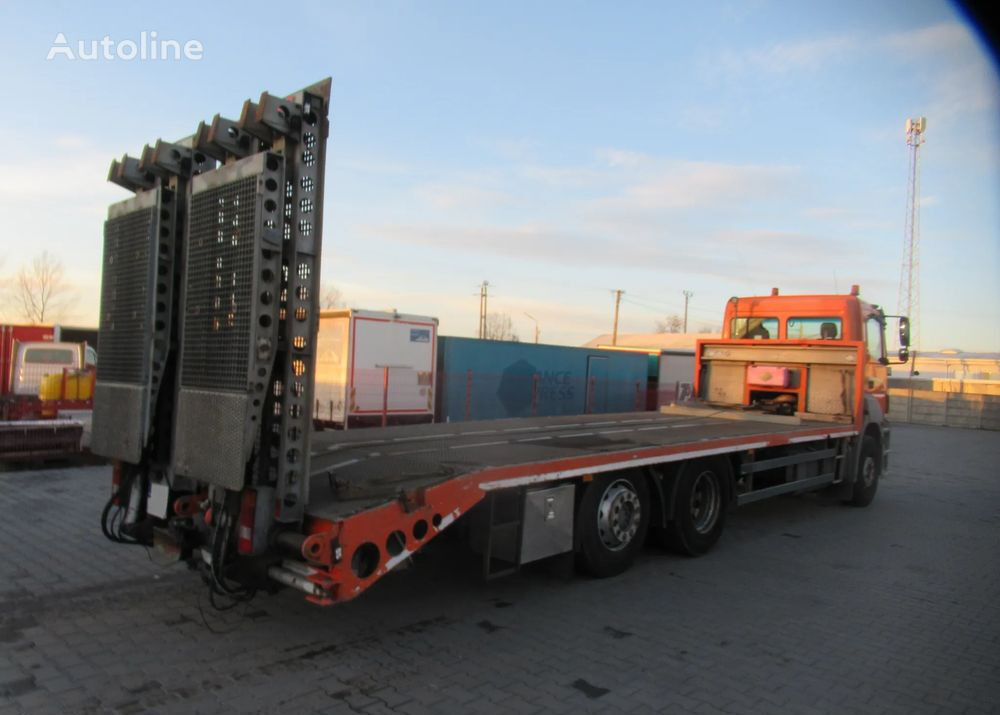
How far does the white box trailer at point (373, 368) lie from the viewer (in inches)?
659

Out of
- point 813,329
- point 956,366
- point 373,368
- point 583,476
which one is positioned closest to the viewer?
point 583,476

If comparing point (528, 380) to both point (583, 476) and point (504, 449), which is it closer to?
point (504, 449)

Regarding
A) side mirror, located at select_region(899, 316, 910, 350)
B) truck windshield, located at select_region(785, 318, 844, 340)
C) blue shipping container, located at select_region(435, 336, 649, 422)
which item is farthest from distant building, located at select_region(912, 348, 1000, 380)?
truck windshield, located at select_region(785, 318, 844, 340)

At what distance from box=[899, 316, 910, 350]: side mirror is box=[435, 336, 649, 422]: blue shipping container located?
10895 millimetres

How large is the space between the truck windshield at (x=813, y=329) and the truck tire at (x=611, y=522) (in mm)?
5550

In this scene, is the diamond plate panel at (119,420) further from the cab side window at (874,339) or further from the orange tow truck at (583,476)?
the cab side window at (874,339)

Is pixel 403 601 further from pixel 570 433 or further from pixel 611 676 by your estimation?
pixel 570 433

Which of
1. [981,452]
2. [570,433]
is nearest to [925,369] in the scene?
[981,452]

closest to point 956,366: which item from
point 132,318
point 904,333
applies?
point 904,333

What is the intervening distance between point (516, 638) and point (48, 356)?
1437cm

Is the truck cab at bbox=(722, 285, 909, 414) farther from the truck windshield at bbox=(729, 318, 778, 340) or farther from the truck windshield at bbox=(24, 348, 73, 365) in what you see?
the truck windshield at bbox=(24, 348, 73, 365)

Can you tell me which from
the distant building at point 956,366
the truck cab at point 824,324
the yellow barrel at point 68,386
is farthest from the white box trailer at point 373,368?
the distant building at point 956,366

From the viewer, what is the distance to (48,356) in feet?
51.3

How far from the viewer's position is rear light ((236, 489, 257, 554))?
4.39 metres
